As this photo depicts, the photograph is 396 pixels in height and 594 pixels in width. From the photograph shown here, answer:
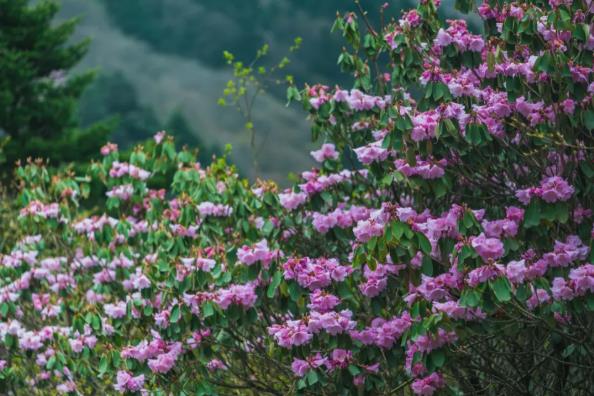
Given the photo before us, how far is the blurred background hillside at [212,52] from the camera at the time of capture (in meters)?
69.0

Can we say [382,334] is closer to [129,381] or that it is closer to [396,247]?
[396,247]

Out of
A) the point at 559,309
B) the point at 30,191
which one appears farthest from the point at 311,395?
the point at 30,191

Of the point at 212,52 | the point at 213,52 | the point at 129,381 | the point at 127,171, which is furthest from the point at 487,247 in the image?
the point at 212,52

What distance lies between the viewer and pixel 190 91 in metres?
75.9

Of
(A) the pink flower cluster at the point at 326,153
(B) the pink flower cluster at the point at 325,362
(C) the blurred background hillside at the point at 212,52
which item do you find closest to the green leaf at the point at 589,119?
(B) the pink flower cluster at the point at 325,362

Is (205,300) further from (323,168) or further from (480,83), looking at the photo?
(480,83)

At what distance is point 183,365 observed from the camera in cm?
461

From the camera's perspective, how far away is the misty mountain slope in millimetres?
74625

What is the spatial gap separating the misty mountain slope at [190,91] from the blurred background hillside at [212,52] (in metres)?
0.08

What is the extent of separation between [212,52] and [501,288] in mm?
73756

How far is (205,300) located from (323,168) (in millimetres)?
1341

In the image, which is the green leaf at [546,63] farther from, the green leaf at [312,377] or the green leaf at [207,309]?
the green leaf at [207,309]

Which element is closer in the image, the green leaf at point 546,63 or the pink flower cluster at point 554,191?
the pink flower cluster at point 554,191

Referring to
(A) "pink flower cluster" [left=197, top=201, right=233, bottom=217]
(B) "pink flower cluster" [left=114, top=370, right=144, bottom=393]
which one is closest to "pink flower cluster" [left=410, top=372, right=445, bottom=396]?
(B) "pink flower cluster" [left=114, top=370, right=144, bottom=393]
